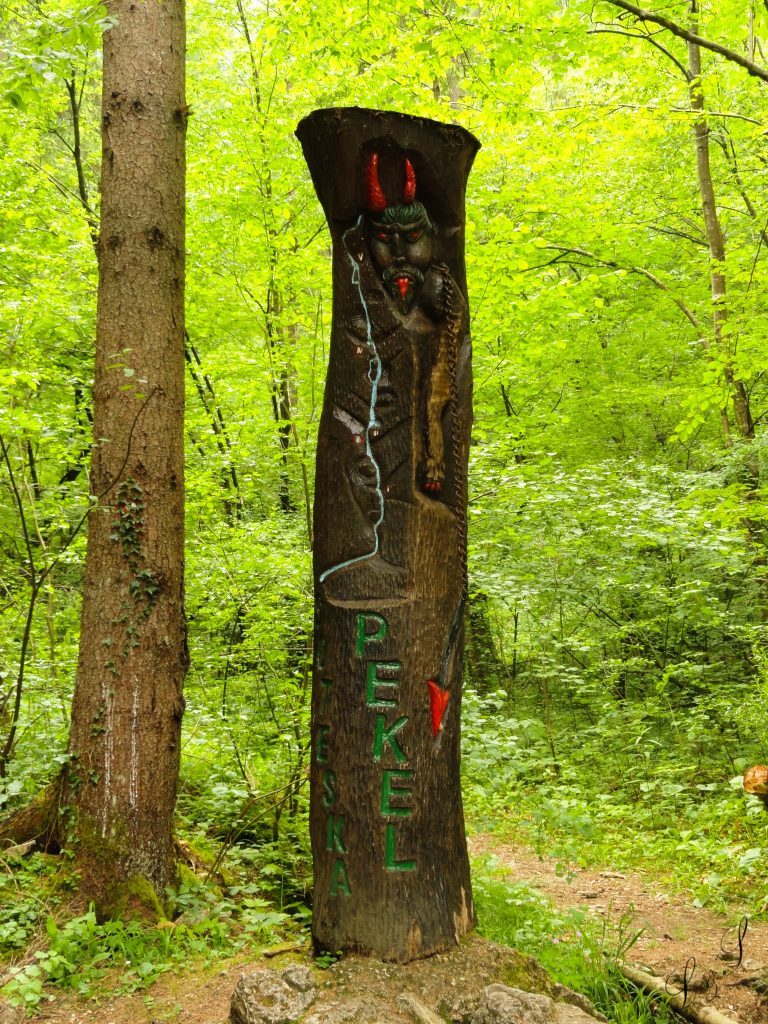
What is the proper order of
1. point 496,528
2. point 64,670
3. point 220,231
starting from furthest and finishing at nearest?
point 220,231 → point 496,528 → point 64,670

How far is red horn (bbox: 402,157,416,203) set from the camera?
3725 mm

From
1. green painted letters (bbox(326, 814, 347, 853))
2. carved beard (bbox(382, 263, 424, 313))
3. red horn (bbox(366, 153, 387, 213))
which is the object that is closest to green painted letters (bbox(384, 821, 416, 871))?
green painted letters (bbox(326, 814, 347, 853))

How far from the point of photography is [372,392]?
3770 mm

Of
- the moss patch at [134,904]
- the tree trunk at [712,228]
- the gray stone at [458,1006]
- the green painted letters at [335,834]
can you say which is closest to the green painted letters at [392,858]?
the green painted letters at [335,834]

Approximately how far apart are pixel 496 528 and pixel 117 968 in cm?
658

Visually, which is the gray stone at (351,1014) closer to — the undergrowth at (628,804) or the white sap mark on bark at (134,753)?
the white sap mark on bark at (134,753)

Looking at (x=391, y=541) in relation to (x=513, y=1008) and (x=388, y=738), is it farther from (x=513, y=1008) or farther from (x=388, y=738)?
(x=513, y=1008)

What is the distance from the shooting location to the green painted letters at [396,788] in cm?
346

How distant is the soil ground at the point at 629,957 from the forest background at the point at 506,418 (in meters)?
0.32

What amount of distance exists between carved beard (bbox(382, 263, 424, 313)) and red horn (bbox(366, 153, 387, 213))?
28cm

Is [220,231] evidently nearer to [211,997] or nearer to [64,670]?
[64,670]

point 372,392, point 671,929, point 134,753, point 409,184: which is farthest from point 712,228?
point 134,753

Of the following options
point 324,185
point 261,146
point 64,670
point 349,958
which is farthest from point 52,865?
point 261,146

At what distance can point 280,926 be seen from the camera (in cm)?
404
